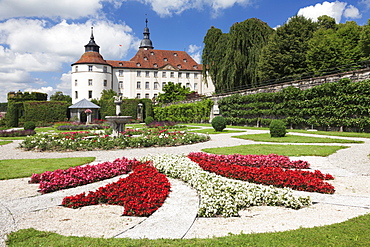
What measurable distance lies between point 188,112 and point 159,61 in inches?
1244

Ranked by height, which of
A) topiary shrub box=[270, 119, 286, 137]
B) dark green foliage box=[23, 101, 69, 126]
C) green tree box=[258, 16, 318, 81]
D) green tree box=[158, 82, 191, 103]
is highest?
green tree box=[258, 16, 318, 81]

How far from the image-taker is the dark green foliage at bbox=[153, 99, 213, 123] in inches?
Answer: 1309

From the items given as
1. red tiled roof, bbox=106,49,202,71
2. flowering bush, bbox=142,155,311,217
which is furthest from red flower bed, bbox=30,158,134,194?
red tiled roof, bbox=106,49,202,71

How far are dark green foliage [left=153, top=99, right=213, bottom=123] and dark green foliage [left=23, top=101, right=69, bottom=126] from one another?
13.7 meters

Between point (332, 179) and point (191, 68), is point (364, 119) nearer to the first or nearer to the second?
point (332, 179)

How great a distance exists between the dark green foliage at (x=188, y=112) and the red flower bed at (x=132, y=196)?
27.9 m

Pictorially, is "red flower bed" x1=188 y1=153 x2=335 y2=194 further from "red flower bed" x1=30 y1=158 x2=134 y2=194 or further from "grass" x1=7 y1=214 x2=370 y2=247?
"red flower bed" x1=30 y1=158 x2=134 y2=194

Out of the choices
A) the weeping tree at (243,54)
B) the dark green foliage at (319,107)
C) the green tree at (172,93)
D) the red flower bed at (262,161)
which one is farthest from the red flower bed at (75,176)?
the green tree at (172,93)

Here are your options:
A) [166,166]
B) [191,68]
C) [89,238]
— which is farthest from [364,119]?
[191,68]

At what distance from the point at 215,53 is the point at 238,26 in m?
4.89

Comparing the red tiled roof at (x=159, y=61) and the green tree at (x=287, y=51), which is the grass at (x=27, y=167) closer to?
the green tree at (x=287, y=51)

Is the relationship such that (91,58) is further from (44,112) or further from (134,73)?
(44,112)

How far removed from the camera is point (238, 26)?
1229 inches

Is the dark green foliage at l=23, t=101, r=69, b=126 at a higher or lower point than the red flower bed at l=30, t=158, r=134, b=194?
higher
